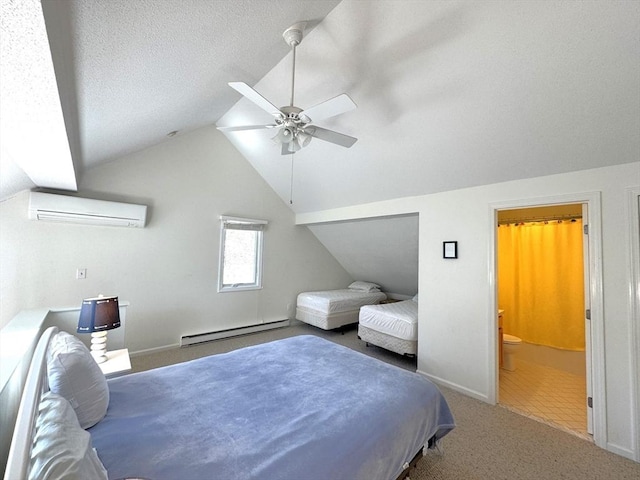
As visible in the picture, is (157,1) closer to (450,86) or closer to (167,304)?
(450,86)

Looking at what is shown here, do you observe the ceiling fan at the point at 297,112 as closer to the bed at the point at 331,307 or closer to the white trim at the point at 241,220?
the white trim at the point at 241,220

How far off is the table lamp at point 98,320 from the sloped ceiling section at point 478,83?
2.49 metres

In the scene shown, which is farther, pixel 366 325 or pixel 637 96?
pixel 366 325

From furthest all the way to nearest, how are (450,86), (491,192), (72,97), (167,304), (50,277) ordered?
1. (167,304)
2. (50,277)
3. (491,192)
4. (450,86)
5. (72,97)

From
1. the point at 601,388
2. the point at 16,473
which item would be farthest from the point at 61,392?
the point at 601,388

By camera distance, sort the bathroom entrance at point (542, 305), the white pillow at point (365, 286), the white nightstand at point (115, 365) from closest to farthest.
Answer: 1. the white nightstand at point (115, 365)
2. the bathroom entrance at point (542, 305)
3. the white pillow at point (365, 286)

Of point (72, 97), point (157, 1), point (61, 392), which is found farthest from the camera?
point (72, 97)

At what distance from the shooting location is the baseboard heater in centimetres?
392

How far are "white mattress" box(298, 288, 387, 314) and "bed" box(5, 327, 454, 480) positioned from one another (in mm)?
2615

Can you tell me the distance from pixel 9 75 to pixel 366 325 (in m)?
4.02

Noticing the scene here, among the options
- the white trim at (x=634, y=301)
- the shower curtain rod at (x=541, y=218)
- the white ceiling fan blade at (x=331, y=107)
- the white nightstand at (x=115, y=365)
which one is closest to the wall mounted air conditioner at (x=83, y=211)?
the white nightstand at (x=115, y=365)

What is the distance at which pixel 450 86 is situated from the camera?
81.4 inches

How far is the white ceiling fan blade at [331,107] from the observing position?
1.64m

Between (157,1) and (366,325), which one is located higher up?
(157,1)
